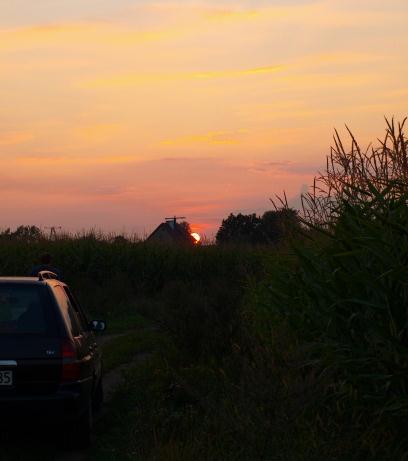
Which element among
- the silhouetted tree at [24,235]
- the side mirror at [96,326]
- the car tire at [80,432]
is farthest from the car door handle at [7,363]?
the silhouetted tree at [24,235]

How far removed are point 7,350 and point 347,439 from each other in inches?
124

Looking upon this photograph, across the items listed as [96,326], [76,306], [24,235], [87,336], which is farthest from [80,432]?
[24,235]

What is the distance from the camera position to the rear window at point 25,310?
8648 millimetres

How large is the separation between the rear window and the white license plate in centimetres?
37

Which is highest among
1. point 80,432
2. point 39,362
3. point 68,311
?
point 68,311

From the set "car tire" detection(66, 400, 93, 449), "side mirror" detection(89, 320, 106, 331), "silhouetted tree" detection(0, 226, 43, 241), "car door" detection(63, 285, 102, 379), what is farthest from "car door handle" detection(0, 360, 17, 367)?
"silhouetted tree" detection(0, 226, 43, 241)

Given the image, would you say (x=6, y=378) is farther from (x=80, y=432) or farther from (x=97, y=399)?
(x=97, y=399)

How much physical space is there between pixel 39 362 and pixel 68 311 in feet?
3.76

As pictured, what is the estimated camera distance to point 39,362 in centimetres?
842

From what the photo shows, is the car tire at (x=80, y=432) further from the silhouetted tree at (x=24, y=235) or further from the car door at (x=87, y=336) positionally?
the silhouetted tree at (x=24, y=235)

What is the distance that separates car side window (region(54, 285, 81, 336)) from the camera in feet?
29.9

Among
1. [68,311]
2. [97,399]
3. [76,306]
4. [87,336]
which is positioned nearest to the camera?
[68,311]

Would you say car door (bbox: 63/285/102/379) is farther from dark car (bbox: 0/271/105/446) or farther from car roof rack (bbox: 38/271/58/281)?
dark car (bbox: 0/271/105/446)

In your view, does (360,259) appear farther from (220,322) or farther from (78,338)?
(220,322)
